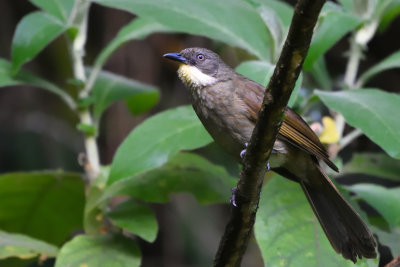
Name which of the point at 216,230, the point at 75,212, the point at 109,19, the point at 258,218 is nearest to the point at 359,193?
the point at 258,218

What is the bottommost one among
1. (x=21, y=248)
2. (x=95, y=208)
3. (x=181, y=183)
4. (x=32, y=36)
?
(x=21, y=248)

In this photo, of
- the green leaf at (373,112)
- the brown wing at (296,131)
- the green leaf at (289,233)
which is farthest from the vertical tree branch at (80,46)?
the green leaf at (373,112)

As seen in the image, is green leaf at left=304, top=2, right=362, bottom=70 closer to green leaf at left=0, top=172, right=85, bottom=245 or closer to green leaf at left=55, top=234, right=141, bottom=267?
green leaf at left=55, top=234, right=141, bottom=267

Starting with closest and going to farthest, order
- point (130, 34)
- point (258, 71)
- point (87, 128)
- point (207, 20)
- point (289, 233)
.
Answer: point (289, 233) → point (258, 71) → point (207, 20) → point (87, 128) → point (130, 34)

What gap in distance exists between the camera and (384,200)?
7.77 ft

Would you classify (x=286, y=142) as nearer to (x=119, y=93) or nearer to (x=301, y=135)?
(x=301, y=135)

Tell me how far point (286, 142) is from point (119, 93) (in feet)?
2.74

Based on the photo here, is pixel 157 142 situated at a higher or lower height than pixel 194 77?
lower

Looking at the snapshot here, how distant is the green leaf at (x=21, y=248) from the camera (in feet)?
7.72

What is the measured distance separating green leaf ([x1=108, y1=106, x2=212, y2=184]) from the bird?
6 cm

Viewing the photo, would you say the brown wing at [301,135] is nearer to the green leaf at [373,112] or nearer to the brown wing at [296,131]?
the brown wing at [296,131]

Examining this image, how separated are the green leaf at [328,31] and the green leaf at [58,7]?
45.5 inches

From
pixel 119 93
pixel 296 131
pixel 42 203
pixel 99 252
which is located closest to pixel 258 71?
pixel 296 131

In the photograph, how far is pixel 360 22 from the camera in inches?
101
